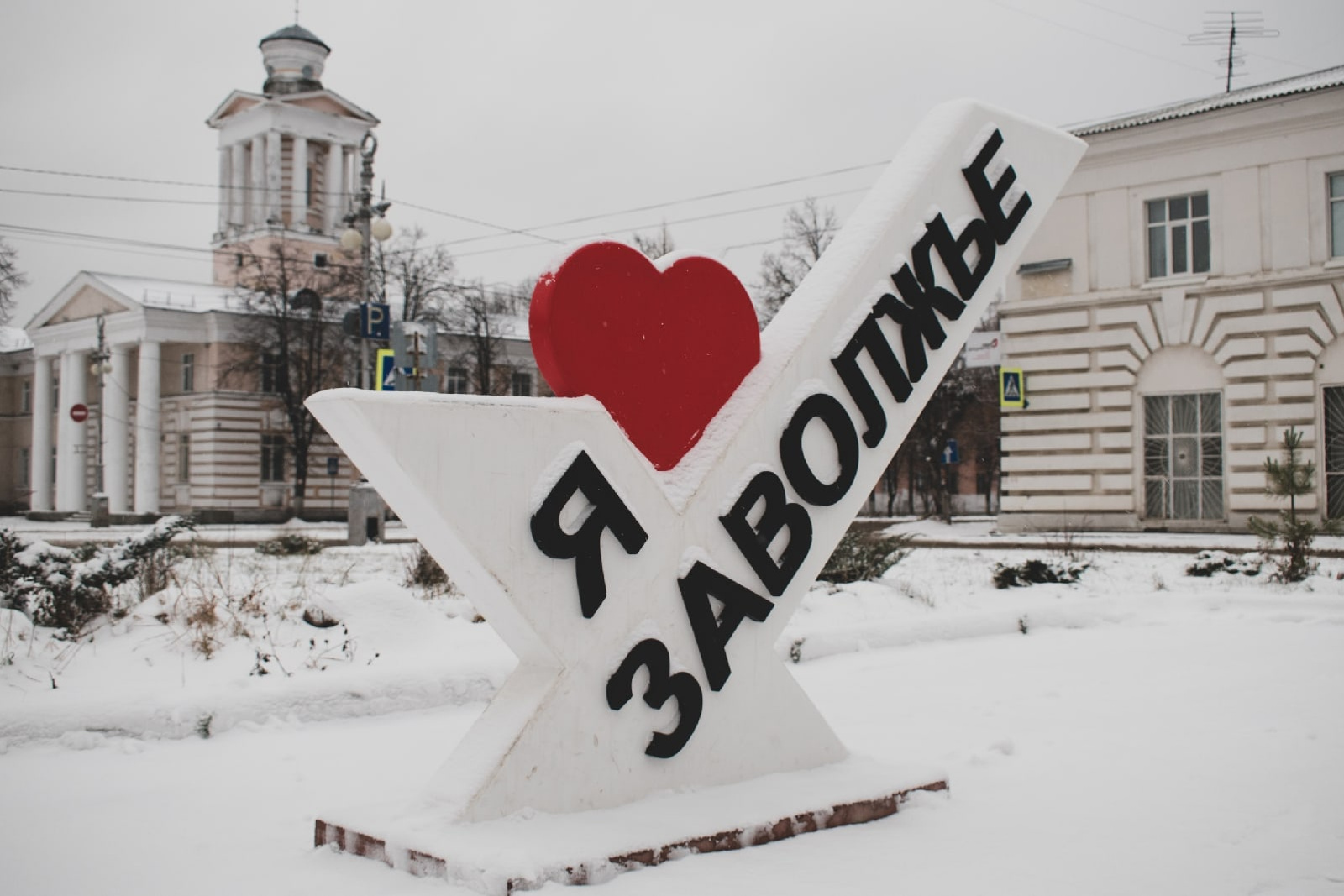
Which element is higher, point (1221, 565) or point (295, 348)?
point (295, 348)

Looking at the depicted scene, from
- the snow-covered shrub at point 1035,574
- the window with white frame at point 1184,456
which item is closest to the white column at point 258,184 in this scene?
the window with white frame at point 1184,456

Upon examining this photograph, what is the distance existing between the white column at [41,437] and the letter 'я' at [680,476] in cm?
5336

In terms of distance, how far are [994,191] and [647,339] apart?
2.10 meters

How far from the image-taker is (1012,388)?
83.8 ft

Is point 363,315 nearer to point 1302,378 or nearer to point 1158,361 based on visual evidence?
point 1158,361

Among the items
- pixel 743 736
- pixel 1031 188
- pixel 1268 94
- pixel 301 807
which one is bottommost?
pixel 301 807

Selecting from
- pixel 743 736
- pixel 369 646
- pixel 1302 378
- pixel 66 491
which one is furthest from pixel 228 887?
pixel 66 491

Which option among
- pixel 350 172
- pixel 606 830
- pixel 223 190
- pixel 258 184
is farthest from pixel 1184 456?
pixel 223 190

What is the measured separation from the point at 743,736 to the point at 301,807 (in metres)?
1.79

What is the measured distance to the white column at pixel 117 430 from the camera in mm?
46750

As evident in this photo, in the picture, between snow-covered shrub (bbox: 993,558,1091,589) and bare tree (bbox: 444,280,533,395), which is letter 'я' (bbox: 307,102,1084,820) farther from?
bare tree (bbox: 444,280,533,395)

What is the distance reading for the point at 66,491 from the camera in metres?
49.8

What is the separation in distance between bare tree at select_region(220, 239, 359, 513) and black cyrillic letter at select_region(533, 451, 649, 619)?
39563 millimetres

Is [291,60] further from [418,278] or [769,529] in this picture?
[769,529]
